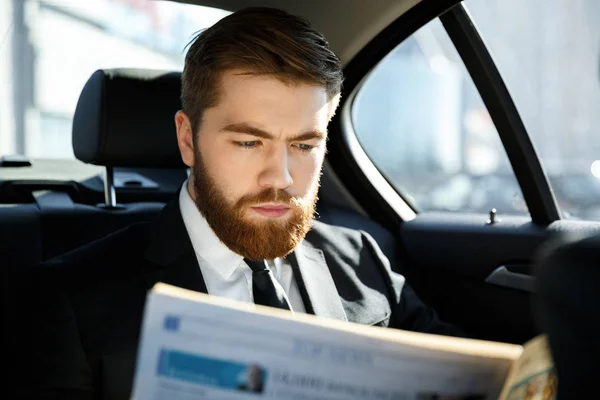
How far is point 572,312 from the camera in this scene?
31.4 inches

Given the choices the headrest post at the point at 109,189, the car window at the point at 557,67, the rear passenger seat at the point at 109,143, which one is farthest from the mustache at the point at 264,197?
the car window at the point at 557,67

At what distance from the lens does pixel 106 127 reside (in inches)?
86.0

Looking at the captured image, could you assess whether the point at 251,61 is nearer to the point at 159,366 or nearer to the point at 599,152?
the point at 159,366

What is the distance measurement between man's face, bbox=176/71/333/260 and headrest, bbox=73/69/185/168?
0.41 m

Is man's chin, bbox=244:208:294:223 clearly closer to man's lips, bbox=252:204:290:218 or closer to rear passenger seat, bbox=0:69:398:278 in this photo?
man's lips, bbox=252:204:290:218

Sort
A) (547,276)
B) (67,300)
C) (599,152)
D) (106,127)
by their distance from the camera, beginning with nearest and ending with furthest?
1. (547,276)
2. (67,300)
3. (106,127)
4. (599,152)

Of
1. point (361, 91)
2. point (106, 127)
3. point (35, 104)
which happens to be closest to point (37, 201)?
point (106, 127)

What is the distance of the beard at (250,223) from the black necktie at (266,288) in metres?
0.02

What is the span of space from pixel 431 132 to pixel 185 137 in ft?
56.5

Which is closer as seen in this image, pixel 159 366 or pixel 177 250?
pixel 159 366

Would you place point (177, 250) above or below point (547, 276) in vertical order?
below

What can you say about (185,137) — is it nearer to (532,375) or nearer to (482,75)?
(482,75)

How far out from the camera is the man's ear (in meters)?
1.96

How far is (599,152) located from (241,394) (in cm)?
1792
